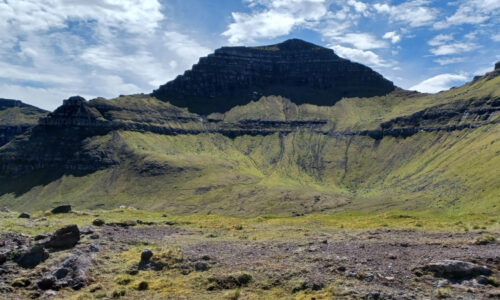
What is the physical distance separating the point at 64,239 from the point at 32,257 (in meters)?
3.48

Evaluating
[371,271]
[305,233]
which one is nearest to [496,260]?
[371,271]

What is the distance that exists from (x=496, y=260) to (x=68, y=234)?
3011 centimetres

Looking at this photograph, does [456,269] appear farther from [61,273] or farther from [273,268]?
[61,273]

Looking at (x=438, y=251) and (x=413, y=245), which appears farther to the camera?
(x=413, y=245)

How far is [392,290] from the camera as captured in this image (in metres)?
20.4

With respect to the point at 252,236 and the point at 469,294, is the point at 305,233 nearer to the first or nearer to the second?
the point at 252,236

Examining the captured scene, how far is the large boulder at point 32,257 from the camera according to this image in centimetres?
2767

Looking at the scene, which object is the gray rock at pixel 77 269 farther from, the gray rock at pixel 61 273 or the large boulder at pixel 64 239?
the large boulder at pixel 64 239

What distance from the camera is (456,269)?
22.1 metres

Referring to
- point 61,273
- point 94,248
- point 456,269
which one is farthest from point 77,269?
point 456,269

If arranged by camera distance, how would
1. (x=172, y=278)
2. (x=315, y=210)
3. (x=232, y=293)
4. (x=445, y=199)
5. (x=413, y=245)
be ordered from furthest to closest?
(x=315, y=210), (x=445, y=199), (x=413, y=245), (x=172, y=278), (x=232, y=293)

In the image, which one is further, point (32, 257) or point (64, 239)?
point (64, 239)

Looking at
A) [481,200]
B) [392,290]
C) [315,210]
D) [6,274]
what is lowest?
[315,210]

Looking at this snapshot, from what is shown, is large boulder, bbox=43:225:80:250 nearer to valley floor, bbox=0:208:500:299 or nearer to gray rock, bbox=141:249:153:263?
valley floor, bbox=0:208:500:299
